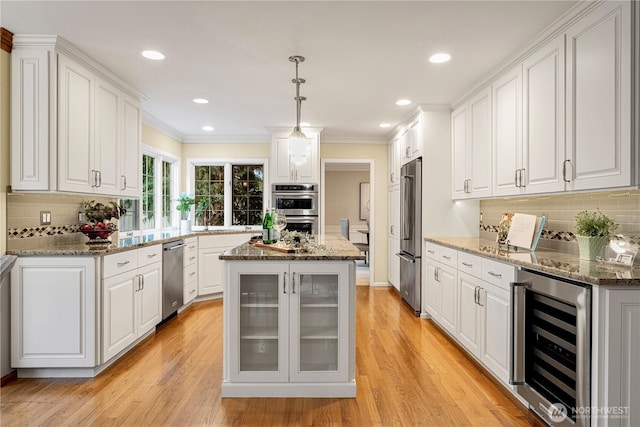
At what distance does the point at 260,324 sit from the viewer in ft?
8.48

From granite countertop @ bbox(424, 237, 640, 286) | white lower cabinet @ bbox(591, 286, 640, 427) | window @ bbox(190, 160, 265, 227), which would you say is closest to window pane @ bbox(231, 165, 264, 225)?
window @ bbox(190, 160, 265, 227)

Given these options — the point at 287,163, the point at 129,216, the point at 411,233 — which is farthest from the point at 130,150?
the point at 411,233

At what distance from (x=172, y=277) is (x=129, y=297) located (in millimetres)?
1016

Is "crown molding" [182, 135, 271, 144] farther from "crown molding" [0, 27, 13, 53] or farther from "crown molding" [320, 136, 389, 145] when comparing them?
"crown molding" [0, 27, 13, 53]

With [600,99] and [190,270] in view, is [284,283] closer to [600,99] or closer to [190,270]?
[600,99]

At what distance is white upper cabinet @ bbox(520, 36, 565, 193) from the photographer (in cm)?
250

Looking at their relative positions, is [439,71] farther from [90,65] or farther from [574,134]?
[90,65]

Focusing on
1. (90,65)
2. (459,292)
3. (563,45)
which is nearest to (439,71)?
(563,45)

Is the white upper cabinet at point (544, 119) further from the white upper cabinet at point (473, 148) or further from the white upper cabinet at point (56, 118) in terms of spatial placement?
the white upper cabinet at point (56, 118)

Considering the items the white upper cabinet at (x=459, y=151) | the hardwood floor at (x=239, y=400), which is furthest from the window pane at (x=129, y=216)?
the white upper cabinet at (x=459, y=151)

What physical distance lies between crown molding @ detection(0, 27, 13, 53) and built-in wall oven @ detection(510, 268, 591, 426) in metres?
3.74

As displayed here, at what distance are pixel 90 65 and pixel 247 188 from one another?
11.1 feet

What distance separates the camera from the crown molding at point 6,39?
2.66 m

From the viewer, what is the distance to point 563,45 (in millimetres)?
2447
